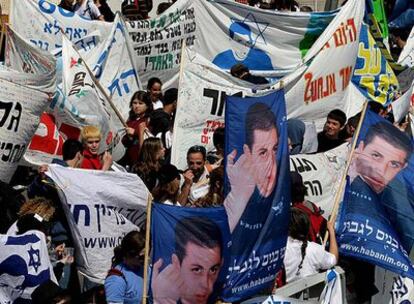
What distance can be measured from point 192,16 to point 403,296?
5.63 m

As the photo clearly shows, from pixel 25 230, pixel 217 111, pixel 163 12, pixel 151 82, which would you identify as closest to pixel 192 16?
pixel 163 12

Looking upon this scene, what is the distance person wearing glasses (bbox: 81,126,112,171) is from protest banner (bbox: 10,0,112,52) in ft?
11.6

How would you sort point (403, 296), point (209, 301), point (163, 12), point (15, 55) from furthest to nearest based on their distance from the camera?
point (163, 12), point (15, 55), point (403, 296), point (209, 301)

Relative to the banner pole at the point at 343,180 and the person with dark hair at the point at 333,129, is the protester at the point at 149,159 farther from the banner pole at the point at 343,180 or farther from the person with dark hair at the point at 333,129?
the person with dark hair at the point at 333,129

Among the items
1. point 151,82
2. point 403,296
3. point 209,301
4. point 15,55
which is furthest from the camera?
point 151,82

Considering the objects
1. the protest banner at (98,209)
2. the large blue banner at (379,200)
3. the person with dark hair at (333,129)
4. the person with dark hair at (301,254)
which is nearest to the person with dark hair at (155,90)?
the person with dark hair at (333,129)

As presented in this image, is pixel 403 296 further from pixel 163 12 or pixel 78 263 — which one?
pixel 163 12

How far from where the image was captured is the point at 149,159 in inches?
535

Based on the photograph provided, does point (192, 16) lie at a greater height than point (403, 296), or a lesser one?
greater

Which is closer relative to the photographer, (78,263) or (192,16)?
(78,263)

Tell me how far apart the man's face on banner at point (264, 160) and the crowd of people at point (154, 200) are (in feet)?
0.21

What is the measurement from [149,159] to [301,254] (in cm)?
191

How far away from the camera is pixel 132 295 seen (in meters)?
11.3

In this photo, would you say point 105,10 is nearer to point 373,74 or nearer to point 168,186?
point 373,74
